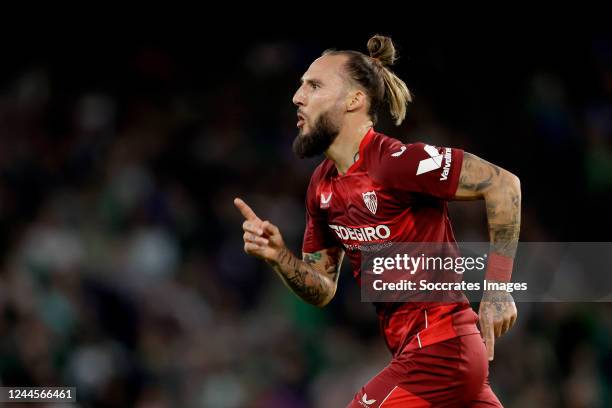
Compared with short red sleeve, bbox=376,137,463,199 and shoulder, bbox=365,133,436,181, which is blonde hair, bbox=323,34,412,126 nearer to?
shoulder, bbox=365,133,436,181

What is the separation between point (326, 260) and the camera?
484cm

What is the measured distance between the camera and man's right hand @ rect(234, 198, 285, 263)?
421 centimetres

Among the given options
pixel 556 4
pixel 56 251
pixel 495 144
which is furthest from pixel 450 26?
pixel 56 251

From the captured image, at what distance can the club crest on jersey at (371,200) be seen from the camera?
4.30m

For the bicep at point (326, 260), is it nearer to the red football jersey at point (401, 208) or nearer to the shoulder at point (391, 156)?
the red football jersey at point (401, 208)

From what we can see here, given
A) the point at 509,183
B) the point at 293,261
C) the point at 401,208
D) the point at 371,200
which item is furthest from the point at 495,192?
the point at 293,261

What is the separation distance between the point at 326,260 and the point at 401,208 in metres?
0.68

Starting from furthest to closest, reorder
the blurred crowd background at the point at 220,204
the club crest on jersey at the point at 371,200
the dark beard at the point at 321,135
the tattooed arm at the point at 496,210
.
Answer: the blurred crowd background at the point at 220,204 → the dark beard at the point at 321,135 → the club crest on jersey at the point at 371,200 → the tattooed arm at the point at 496,210

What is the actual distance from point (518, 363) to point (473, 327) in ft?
10.9

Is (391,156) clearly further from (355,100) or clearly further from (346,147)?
(355,100)

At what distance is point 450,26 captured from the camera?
1027 cm

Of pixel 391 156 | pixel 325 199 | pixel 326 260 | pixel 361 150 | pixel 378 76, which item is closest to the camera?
pixel 391 156

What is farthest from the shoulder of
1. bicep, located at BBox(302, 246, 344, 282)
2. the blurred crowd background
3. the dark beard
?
the blurred crowd background

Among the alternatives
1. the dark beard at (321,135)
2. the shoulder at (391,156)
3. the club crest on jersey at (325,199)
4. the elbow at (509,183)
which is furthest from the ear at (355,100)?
the elbow at (509,183)
